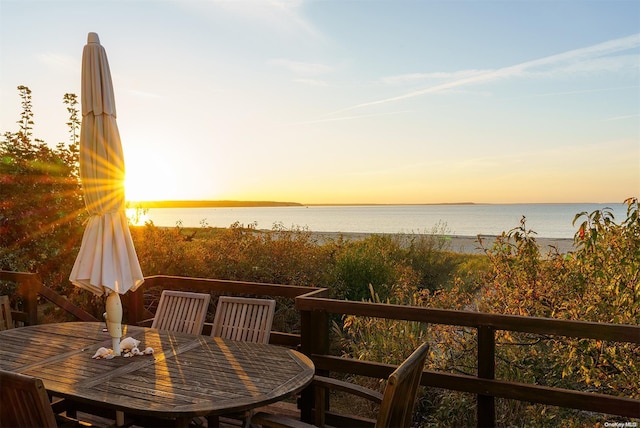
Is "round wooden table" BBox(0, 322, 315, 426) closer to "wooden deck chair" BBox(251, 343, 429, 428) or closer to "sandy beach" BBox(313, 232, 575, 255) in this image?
"wooden deck chair" BBox(251, 343, 429, 428)

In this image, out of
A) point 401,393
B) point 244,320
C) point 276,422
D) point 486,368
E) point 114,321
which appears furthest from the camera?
point 244,320

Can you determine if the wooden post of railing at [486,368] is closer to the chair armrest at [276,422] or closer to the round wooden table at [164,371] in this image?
the round wooden table at [164,371]

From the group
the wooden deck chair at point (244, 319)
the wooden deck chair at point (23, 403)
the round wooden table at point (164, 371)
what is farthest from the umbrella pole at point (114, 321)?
the wooden deck chair at point (23, 403)

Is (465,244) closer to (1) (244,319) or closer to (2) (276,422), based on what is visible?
(1) (244,319)

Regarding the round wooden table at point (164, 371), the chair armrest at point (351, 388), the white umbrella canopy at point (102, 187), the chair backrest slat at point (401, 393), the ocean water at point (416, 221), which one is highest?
the white umbrella canopy at point (102, 187)

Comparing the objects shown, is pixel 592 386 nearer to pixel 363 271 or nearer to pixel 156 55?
pixel 363 271

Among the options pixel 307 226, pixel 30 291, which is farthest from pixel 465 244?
pixel 30 291

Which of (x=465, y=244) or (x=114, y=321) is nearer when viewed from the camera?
(x=114, y=321)

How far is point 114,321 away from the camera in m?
3.05

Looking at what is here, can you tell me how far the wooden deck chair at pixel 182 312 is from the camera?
12.5 ft

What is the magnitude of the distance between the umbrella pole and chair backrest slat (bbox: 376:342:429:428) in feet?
6.25

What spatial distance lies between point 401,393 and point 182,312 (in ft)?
8.18

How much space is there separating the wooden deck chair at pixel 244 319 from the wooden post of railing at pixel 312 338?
27 centimetres

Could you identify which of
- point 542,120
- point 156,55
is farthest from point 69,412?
point 542,120
